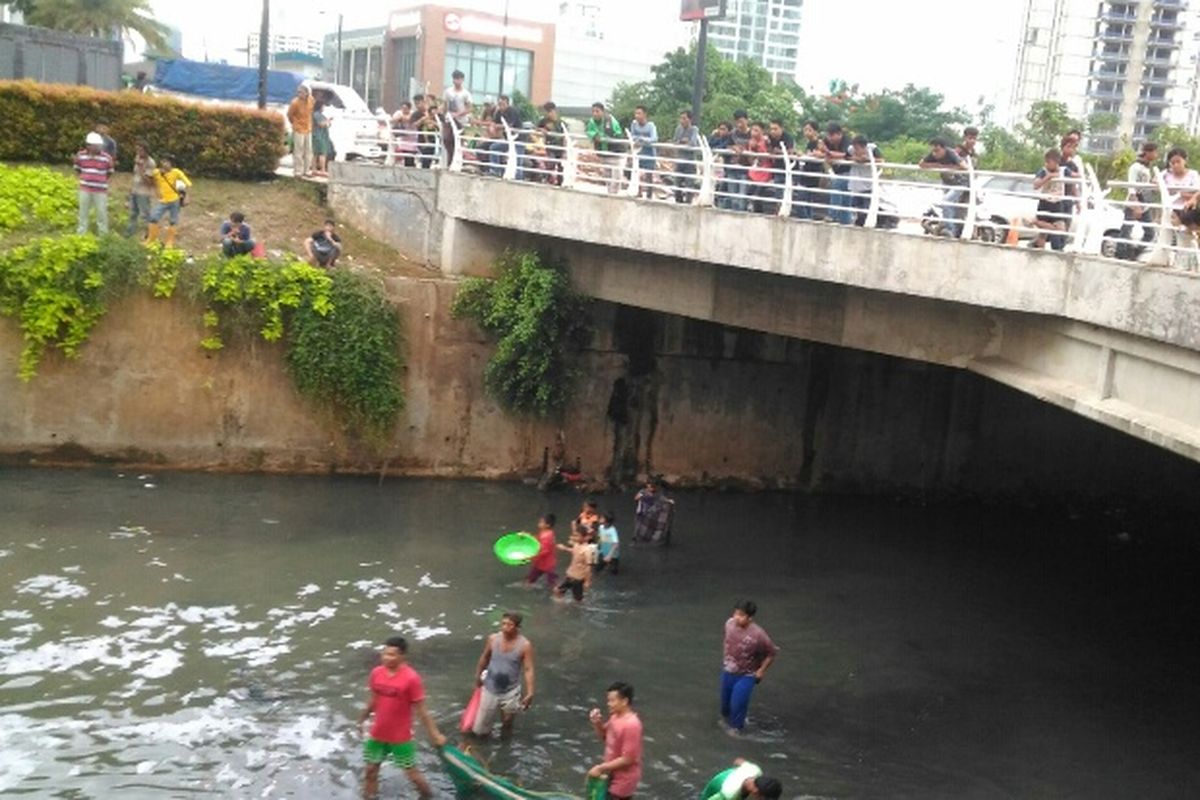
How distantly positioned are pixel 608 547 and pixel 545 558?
153cm

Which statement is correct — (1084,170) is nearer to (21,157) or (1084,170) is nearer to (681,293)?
(681,293)

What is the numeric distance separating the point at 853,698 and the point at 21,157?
2000 cm

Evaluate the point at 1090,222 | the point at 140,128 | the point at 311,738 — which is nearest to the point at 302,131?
the point at 140,128

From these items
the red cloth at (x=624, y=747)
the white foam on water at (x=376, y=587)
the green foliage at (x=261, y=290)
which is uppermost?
the green foliage at (x=261, y=290)

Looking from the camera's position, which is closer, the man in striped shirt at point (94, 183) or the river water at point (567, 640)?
the river water at point (567, 640)

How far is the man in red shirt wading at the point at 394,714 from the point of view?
11438 millimetres

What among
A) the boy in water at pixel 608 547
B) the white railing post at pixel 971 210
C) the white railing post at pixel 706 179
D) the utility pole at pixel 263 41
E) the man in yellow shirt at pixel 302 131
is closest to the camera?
the white railing post at pixel 971 210

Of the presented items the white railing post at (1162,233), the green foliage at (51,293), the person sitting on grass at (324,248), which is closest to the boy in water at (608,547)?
the person sitting on grass at (324,248)

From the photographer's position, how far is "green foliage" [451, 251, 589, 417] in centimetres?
2320

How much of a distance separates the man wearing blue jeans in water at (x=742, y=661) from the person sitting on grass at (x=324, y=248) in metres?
12.5

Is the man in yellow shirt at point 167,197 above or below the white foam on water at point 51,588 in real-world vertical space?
above

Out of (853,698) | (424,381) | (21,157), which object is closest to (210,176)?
(21,157)

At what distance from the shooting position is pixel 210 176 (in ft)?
91.1

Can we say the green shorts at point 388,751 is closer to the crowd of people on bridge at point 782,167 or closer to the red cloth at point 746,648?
the red cloth at point 746,648
